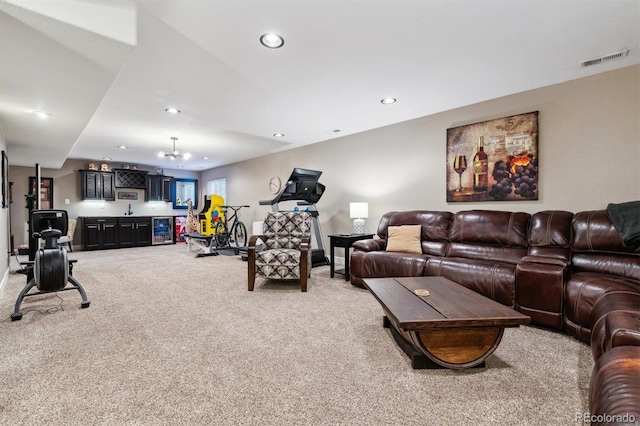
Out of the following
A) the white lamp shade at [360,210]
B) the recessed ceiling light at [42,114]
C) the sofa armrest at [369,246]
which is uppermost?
the recessed ceiling light at [42,114]

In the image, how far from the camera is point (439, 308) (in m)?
1.87

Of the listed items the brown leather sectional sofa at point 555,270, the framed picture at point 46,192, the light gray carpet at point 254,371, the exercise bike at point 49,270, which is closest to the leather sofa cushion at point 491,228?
the brown leather sectional sofa at point 555,270

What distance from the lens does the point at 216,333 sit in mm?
2490

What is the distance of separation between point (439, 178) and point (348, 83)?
201 centimetres

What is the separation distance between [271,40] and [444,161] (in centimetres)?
295

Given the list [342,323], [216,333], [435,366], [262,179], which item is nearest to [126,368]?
[216,333]

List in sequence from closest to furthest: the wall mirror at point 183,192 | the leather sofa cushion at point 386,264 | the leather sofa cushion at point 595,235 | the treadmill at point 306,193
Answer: the leather sofa cushion at point 595,235 < the leather sofa cushion at point 386,264 < the treadmill at point 306,193 < the wall mirror at point 183,192

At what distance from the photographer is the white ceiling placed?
6.52 ft

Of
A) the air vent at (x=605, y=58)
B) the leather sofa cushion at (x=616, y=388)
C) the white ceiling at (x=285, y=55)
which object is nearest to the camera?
the leather sofa cushion at (x=616, y=388)

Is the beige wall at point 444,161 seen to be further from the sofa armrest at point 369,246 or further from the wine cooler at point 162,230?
the wine cooler at point 162,230

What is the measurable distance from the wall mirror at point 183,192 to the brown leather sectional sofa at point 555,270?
7673 mm

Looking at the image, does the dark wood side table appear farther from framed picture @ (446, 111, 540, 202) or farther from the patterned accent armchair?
framed picture @ (446, 111, 540, 202)

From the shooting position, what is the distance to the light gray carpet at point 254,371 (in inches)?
59.3

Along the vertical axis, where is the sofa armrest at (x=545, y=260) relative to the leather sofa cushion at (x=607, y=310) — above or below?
above
